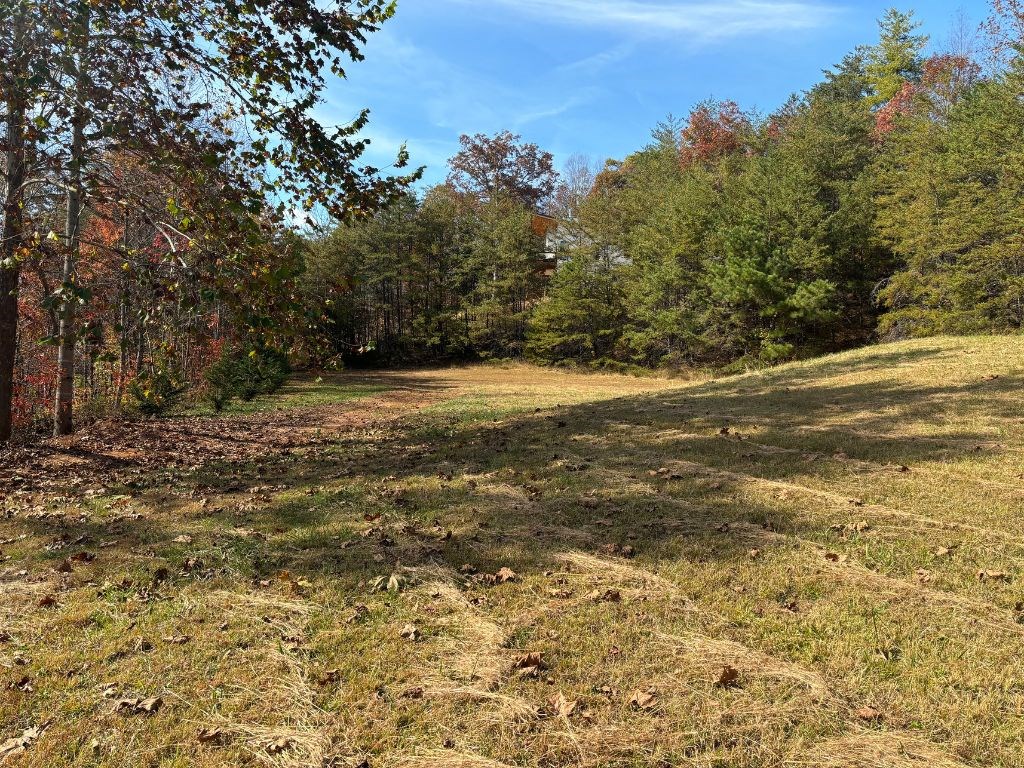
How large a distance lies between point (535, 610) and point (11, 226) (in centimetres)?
634

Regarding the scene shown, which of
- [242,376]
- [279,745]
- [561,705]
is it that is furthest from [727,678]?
[242,376]

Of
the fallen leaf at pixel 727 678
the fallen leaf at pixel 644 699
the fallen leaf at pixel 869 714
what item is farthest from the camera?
the fallen leaf at pixel 727 678

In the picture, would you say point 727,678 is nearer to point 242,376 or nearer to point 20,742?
point 20,742

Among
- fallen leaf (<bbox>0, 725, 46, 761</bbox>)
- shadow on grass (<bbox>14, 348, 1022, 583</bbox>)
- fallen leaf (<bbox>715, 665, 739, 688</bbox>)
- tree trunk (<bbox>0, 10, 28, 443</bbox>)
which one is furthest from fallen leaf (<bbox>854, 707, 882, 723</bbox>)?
tree trunk (<bbox>0, 10, 28, 443</bbox>)

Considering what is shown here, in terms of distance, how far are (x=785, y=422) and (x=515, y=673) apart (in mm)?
6675

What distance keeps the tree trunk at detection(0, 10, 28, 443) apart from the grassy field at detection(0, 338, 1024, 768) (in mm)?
2002

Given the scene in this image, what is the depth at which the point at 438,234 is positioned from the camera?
36562 millimetres

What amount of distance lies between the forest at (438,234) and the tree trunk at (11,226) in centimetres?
4

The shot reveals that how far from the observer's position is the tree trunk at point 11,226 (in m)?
5.16

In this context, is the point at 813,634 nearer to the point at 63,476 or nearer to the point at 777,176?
the point at 63,476

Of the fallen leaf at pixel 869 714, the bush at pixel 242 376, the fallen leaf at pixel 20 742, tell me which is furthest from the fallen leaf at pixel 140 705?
the bush at pixel 242 376

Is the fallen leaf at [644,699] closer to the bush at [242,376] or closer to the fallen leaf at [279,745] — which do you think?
the fallen leaf at [279,745]

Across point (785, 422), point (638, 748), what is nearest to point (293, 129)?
point (638, 748)

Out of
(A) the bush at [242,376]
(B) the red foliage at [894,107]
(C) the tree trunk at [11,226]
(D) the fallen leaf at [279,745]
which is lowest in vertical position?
(D) the fallen leaf at [279,745]
